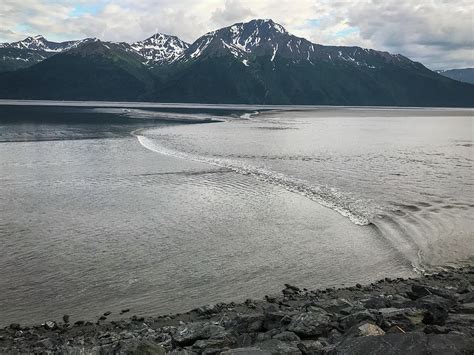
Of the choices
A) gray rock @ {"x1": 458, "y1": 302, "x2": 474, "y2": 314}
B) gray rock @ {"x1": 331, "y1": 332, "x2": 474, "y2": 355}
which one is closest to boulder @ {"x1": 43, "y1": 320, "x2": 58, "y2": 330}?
gray rock @ {"x1": 331, "y1": 332, "x2": 474, "y2": 355}

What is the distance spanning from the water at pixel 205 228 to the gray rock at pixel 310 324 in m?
4.55

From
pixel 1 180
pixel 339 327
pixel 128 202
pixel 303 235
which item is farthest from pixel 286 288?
pixel 1 180

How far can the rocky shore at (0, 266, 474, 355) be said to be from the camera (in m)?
9.35

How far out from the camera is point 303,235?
23.9 m

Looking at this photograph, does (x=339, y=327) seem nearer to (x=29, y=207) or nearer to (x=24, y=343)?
(x=24, y=343)

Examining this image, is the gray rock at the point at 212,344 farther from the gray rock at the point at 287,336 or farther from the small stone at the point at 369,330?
the small stone at the point at 369,330

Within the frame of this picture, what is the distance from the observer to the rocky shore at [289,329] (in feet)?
30.7

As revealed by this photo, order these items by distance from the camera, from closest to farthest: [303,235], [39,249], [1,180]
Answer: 1. [39,249]
2. [303,235]
3. [1,180]

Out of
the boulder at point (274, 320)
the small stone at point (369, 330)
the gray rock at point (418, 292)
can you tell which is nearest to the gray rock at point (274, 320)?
the boulder at point (274, 320)

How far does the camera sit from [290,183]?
3831 centimetres

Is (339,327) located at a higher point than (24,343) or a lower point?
higher

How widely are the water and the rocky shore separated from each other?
1437mm

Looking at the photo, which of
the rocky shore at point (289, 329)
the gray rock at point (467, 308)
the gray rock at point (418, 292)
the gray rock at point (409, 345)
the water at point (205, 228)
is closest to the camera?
the gray rock at point (409, 345)

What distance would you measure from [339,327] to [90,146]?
54998mm
